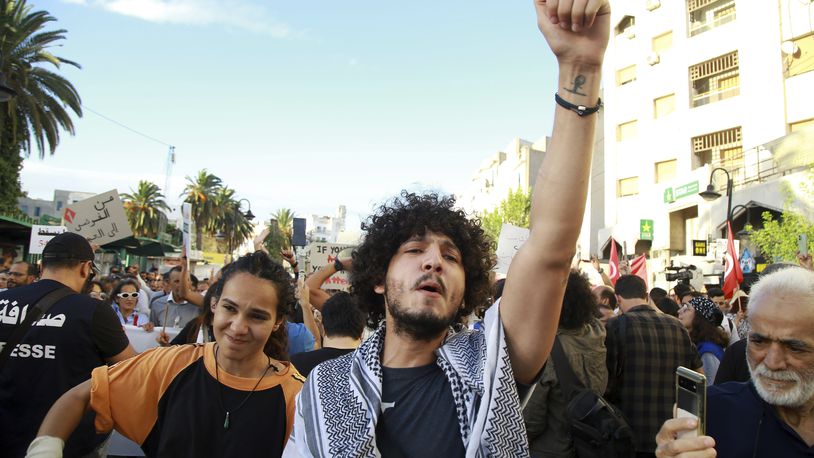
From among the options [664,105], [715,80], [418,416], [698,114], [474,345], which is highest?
[715,80]

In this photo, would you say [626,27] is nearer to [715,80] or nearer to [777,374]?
[715,80]

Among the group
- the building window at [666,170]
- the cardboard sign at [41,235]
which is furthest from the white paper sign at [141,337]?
the building window at [666,170]

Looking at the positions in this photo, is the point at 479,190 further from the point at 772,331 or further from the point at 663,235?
the point at 772,331

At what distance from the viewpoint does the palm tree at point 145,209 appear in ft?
148

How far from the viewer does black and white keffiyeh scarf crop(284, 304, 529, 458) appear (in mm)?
1601

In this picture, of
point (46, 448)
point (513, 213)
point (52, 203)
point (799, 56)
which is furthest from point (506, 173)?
point (52, 203)

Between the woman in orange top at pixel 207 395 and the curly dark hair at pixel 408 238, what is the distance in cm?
59

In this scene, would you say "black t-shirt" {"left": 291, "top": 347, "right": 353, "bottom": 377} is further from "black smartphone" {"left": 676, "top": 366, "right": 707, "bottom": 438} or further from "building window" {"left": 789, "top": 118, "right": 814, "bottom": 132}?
"building window" {"left": 789, "top": 118, "right": 814, "bottom": 132}

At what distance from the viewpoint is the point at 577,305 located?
4.10 metres

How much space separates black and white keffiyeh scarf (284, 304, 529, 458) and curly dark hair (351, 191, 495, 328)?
16.3 inches

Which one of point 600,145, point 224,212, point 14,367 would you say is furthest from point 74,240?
point 224,212

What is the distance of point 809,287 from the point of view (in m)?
2.36

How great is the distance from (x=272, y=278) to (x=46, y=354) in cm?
168

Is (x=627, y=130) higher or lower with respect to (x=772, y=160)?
higher
